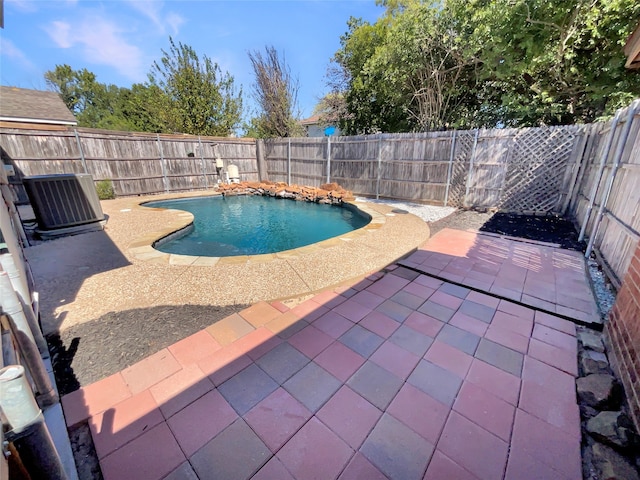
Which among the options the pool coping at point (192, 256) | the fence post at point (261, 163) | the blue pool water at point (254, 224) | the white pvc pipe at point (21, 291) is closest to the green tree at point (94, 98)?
the fence post at point (261, 163)

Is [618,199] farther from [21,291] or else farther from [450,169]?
[21,291]

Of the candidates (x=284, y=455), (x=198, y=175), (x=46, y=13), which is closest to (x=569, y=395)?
(x=284, y=455)

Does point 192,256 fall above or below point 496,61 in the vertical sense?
below

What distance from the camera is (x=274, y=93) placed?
13047mm

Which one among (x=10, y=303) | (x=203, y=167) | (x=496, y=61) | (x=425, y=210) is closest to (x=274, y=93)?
(x=203, y=167)

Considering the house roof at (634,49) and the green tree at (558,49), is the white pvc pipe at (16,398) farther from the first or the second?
the green tree at (558,49)

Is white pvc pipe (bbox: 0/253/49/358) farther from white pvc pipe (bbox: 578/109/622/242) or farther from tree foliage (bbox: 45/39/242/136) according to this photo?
tree foliage (bbox: 45/39/242/136)

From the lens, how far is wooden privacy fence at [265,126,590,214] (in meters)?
5.62

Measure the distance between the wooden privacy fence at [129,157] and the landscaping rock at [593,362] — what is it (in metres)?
10.8

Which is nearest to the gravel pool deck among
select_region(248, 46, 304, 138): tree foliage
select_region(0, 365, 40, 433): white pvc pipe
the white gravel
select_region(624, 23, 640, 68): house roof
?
the white gravel

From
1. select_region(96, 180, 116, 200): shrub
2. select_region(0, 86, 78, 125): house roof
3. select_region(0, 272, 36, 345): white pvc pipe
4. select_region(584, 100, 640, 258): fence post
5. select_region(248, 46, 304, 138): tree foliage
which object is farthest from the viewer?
select_region(248, 46, 304, 138): tree foliage

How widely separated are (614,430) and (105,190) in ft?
35.2

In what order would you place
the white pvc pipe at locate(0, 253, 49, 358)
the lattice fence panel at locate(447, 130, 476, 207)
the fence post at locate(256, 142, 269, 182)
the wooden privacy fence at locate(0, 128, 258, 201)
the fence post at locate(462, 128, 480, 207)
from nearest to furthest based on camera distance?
1. the white pvc pipe at locate(0, 253, 49, 358)
2. the fence post at locate(462, 128, 480, 207)
3. the lattice fence panel at locate(447, 130, 476, 207)
4. the wooden privacy fence at locate(0, 128, 258, 201)
5. the fence post at locate(256, 142, 269, 182)

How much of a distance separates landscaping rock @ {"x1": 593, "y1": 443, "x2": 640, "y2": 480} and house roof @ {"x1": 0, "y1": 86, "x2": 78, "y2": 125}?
1633cm
